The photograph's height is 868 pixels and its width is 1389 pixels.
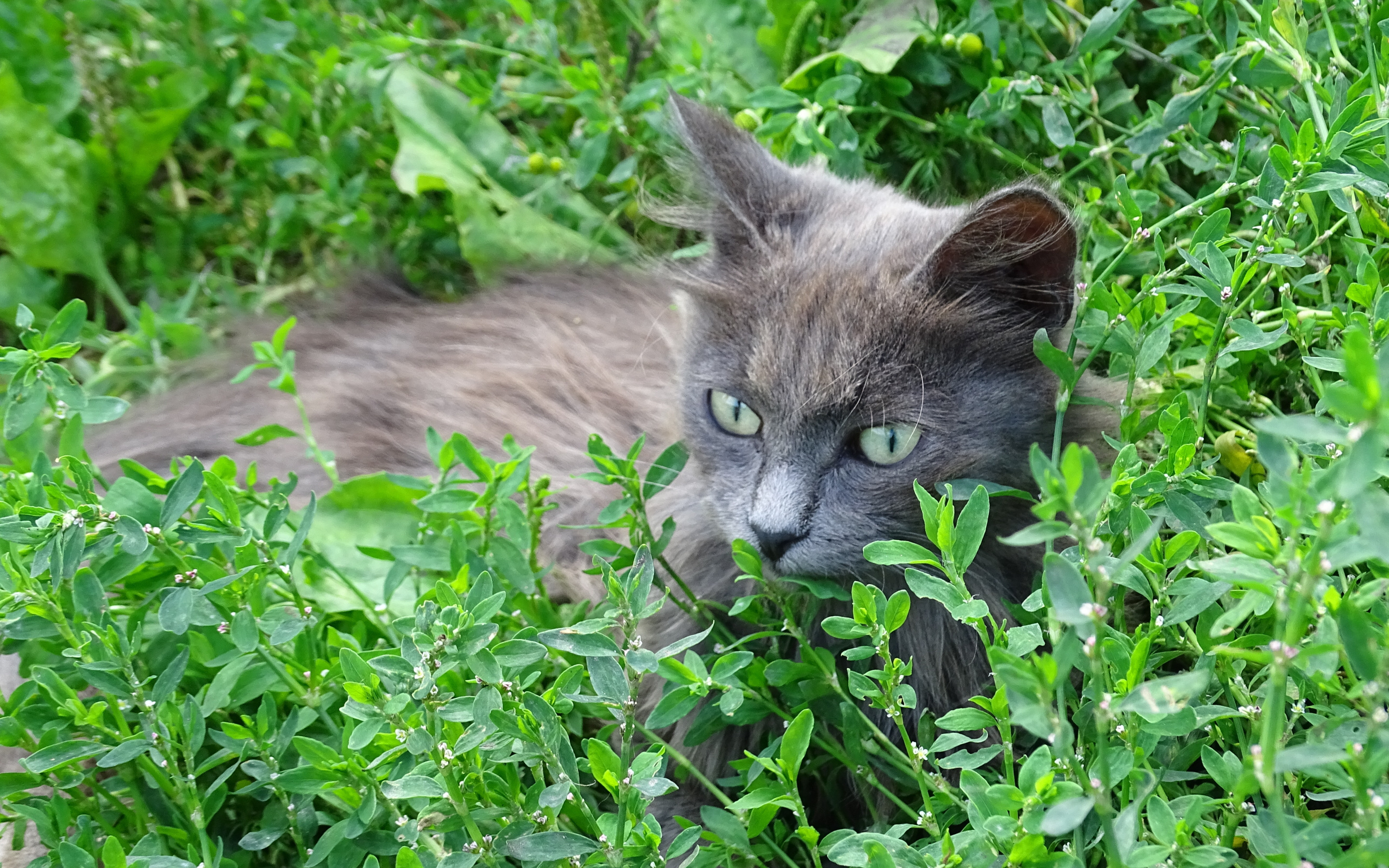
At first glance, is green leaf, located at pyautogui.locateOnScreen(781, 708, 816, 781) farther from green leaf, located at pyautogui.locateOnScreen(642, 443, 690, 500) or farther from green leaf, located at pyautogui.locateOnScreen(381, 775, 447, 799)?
green leaf, located at pyautogui.locateOnScreen(642, 443, 690, 500)

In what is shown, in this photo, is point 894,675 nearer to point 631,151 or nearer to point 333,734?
point 333,734

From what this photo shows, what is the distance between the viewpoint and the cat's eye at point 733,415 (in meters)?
1.95

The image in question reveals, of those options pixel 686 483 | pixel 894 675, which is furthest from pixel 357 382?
pixel 894 675

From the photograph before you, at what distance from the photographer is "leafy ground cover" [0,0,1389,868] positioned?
3.78ft

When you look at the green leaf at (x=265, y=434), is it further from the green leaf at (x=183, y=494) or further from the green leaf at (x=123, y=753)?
the green leaf at (x=123, y=753)

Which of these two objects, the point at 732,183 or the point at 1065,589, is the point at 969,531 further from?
the point at 732,183

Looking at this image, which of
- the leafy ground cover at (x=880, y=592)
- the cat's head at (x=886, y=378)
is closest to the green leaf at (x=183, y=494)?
the leafy ground cover at (x=880, y=592)

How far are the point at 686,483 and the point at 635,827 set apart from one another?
2.94 ft

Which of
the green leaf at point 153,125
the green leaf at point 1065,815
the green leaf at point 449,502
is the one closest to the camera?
the green leaf at point 1065,815

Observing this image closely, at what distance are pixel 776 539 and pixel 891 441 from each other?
268 millimetres

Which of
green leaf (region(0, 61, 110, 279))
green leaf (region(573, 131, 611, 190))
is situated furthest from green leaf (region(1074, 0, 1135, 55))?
green leaf (region(0, 61, 110, 279))

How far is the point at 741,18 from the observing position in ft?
10.3

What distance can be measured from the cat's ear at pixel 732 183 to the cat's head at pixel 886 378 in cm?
16

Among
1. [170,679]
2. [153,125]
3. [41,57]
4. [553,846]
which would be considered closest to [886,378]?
[553,846]
